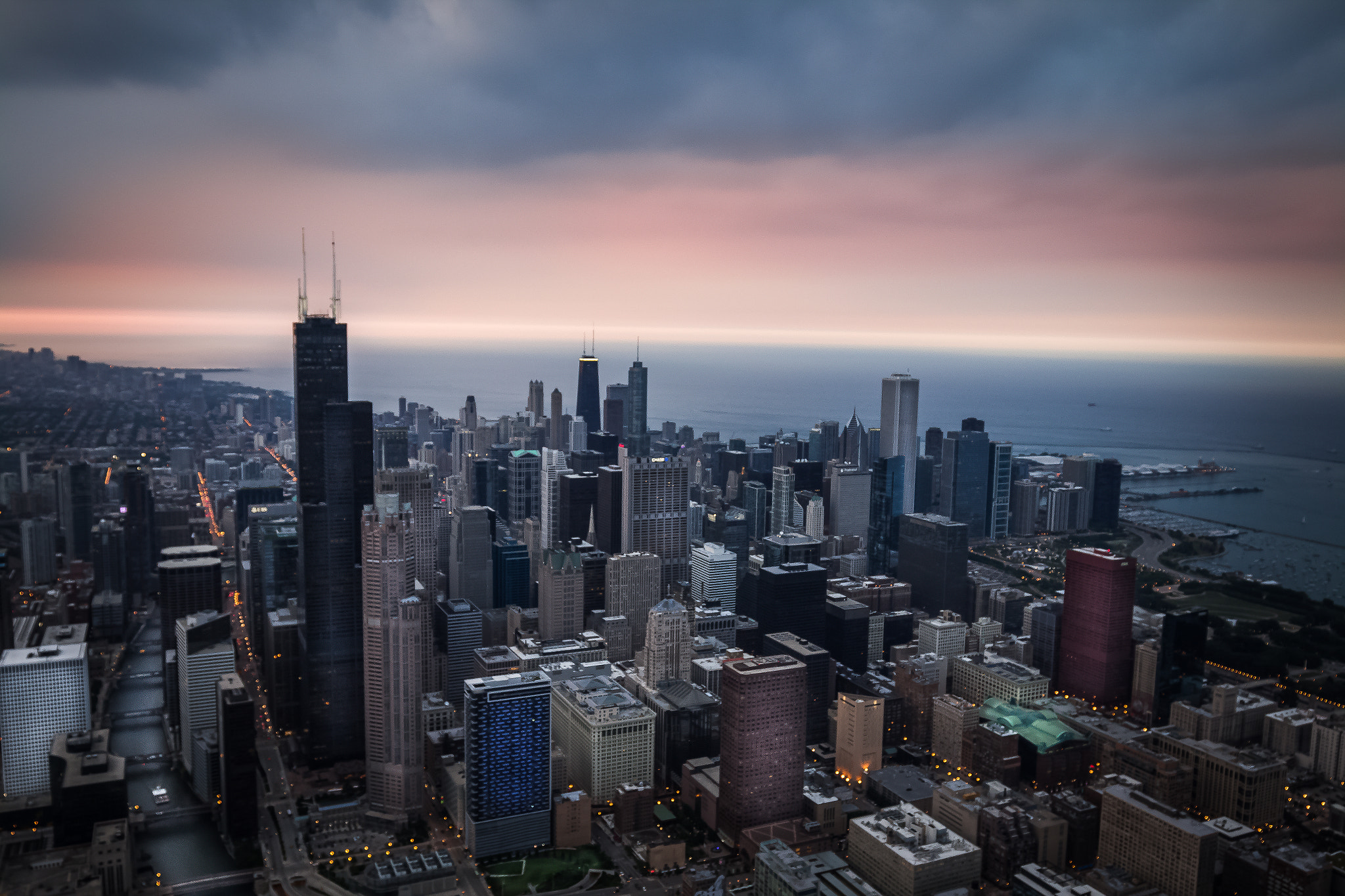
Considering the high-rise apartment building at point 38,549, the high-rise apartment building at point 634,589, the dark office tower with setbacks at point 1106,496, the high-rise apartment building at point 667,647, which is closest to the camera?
the high-rise apartment building at point 38,549

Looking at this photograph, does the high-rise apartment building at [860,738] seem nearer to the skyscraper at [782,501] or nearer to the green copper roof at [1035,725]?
the green copper roof at [1035,725]

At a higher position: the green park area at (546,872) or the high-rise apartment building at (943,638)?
the high-rise apartment building at (943,638)

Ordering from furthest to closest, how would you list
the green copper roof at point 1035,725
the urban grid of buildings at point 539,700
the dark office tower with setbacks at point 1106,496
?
the dark office tower with setbacks at point 1106,496 → the green copper roof at point 1035,725 → the urban grid of buildings at point 539,700

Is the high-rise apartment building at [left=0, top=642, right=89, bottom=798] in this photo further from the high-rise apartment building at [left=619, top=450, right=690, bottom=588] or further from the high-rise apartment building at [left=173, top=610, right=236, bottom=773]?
the high-rise apartment building at [left=619, top=450, right=690, bottom=588]

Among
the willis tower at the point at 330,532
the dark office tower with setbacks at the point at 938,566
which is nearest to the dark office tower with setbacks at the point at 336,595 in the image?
the willis tower at the point at 330,532

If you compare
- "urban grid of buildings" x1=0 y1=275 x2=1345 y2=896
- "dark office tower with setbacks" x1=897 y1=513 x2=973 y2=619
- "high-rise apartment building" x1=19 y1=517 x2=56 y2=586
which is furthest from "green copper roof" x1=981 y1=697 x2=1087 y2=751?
"high-rise apartment building" x1=19 y1=517 x2=56 y2=586

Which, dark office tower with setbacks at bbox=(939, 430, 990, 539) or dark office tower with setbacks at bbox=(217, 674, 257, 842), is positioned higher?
dark office tower with setbacks at bbox=(939, 430, 990, 539)

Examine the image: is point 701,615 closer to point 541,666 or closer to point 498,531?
point 541,666
